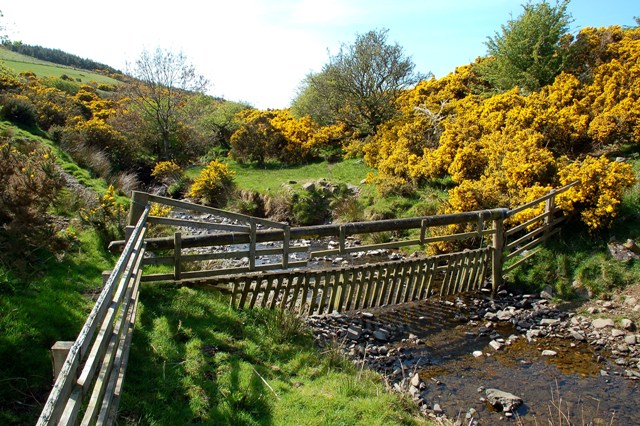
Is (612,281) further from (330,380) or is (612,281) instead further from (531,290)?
(330,380)

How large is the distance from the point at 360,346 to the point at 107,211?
7441 millimetres

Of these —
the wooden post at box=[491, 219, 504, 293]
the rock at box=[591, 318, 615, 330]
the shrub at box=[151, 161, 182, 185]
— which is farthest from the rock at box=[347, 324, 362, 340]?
the shrub at box=[151, 161, 182, 185]

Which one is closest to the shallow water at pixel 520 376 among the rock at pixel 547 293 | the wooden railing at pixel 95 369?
the rock at pixel 547 293

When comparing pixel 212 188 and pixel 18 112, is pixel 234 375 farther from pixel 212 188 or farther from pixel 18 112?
pixel 18 112

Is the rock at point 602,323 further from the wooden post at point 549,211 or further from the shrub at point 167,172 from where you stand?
the shrub at point 167,172

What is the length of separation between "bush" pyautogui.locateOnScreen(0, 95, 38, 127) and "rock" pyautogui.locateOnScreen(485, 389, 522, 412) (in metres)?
26.0

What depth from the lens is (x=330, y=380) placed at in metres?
6.36

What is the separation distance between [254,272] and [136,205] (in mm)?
3097

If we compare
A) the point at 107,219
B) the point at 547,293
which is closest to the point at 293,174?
the point at 107,219

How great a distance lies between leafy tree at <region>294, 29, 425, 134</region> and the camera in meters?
25.4

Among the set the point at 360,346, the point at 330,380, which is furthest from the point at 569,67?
the point at 330,380

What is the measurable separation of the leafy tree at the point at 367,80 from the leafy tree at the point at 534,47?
6.49 m

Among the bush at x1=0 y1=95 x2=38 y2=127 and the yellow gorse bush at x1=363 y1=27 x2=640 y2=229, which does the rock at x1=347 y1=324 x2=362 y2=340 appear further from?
the bush at x1=0 y1=95 x2=38 y2=127

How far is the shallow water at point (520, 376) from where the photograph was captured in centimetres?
678
